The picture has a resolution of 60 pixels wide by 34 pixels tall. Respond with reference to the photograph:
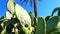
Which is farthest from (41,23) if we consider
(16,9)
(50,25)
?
(16,9)

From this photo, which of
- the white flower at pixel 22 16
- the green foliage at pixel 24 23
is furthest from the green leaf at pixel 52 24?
the white flower at pixel 22 16

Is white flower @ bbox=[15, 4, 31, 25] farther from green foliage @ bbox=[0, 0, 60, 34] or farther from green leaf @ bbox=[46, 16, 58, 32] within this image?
green leaf @ bbox=[46, 16, 58, 32]

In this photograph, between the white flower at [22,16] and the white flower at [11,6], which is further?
the white flower at [11,6]

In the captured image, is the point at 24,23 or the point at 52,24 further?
the point at 24,23

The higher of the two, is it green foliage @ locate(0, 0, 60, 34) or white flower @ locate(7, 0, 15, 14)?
white flower @ locate(7, 0, 15, 14)

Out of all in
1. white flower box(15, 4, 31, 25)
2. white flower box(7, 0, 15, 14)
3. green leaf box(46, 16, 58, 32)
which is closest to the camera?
green leaf box(46, 16, 58, 32)

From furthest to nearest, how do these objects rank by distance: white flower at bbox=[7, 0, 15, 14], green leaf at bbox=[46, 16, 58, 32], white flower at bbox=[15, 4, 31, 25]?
white flower at bbox=[7, 0, 15, 14] < white flower at bbox=[15, 4, 31, 25] < green leaf at bbox=[46, 16, 58, 32]

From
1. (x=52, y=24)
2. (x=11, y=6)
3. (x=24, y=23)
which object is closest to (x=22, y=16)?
(x=24, y=23)

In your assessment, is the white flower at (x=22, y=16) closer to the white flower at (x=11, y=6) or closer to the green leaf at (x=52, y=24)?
the white flower at (x=11, y=6)

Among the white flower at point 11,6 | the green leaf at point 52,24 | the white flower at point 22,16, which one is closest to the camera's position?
the green leaf at point 52,24

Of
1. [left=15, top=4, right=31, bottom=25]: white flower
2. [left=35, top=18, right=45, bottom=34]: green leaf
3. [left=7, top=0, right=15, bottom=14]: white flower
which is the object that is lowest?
[left=35, top=18, right=45, bottom=34]: green leaf

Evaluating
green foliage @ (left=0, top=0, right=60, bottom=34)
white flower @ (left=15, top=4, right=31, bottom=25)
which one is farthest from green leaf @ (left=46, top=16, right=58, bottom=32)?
white flower @ (left=15, top=4, right=31, bottom=25)

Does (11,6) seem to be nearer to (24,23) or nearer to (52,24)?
(24,23)

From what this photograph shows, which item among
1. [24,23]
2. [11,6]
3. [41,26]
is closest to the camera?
[41,26]
